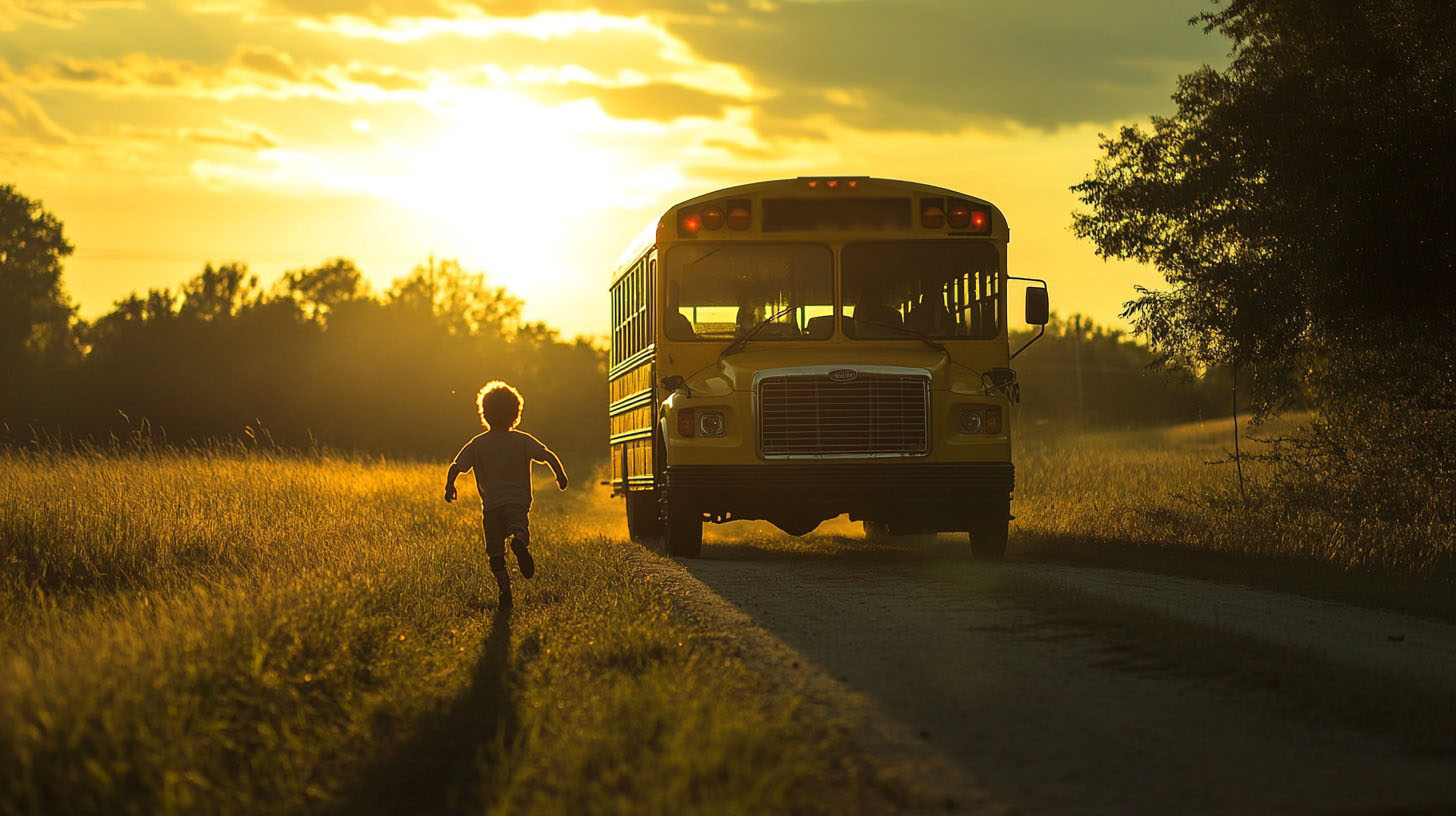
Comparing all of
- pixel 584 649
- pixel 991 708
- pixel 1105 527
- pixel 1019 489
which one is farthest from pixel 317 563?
pixel 1019 489

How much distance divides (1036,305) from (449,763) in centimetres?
838

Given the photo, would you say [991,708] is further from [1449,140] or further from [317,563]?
[1449,140]

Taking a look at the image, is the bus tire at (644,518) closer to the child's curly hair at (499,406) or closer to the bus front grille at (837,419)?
the bus front grille at (837,419)

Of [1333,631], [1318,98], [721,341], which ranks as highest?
[1318,98]

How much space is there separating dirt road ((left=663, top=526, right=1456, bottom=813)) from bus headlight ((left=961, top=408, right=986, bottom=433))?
1.59m

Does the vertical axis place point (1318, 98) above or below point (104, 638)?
above

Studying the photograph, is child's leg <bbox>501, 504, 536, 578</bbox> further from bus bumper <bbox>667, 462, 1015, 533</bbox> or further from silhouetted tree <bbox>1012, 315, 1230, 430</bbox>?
silhouetted tree <bbox>1012, 315, 1230, 430</bbox>

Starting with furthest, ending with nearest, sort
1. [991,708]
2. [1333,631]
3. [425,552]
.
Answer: [425,552]
[1333,631]
[991,708]

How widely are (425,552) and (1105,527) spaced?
7789 mm

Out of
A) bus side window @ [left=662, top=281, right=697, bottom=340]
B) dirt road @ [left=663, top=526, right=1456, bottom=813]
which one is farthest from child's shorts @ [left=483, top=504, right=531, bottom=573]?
bus side window @ [left=662, top=281, right=697, bottom=340]

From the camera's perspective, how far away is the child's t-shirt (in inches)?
419

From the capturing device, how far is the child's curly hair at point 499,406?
35.1 feet

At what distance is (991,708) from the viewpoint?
22.2ft

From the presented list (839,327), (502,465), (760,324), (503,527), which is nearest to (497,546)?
(503,527)
